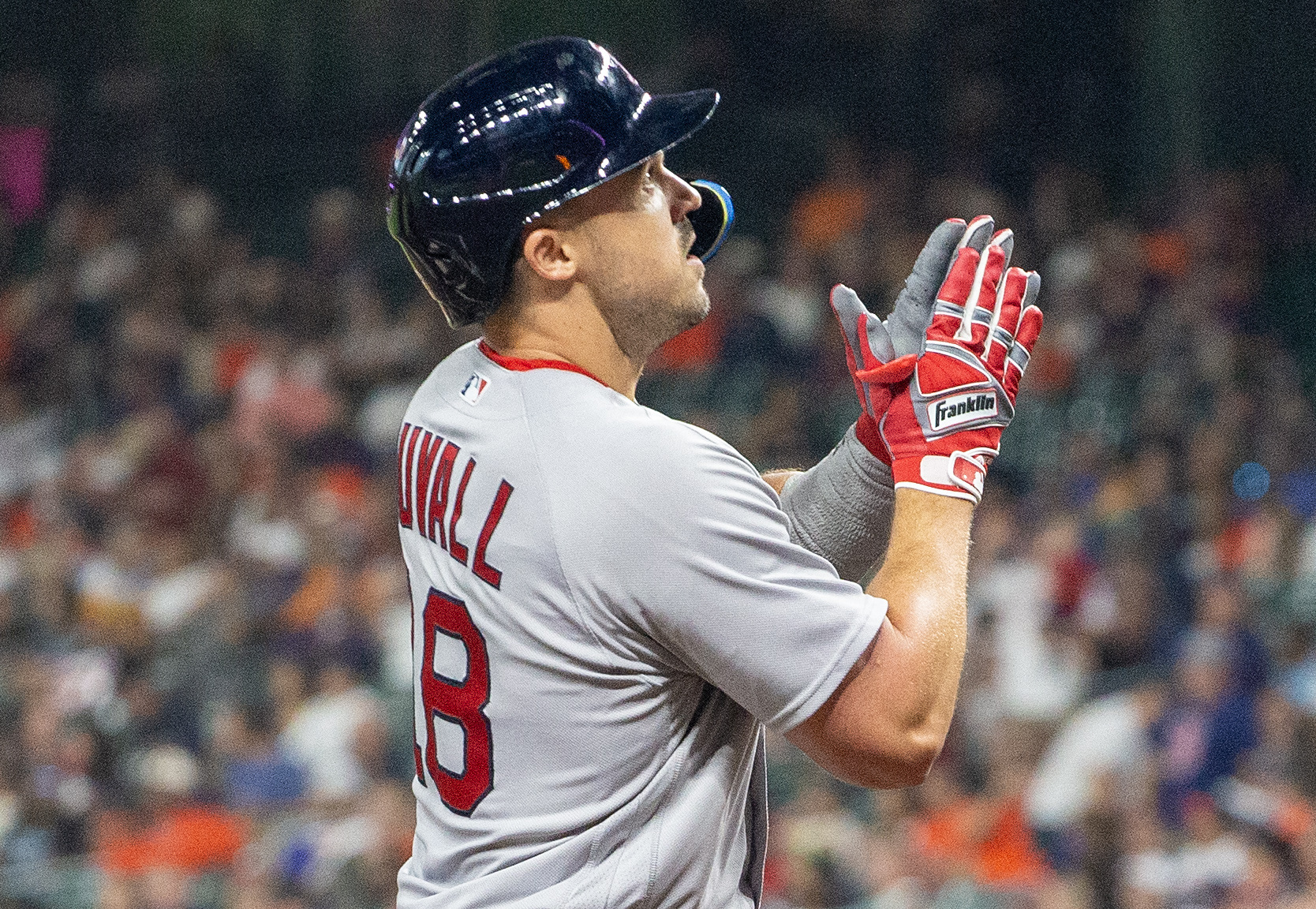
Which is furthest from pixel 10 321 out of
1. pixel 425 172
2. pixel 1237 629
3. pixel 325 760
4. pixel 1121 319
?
pixel 425 172

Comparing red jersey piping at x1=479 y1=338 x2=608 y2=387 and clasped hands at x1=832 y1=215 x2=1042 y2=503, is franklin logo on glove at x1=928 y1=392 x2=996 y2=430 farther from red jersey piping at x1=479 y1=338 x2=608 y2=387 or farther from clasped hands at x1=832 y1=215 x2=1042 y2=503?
red jersey piping at x1=479 y1=338 x2=608 y2=387

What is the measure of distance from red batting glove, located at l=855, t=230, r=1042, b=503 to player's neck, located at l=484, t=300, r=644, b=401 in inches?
11.3

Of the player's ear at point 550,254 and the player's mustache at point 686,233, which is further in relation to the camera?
Answer: the player's mustache at point 686,233

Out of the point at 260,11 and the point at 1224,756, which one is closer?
the point at 1224,756

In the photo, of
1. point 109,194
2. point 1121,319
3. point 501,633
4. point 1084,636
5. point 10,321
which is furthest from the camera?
point 109,194

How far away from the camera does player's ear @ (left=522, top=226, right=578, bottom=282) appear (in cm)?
173

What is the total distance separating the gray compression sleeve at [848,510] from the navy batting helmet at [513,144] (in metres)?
0.45

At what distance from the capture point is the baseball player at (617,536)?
1566mm

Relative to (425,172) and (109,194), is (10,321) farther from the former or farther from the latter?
(425,172)

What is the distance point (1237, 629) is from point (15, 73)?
333 inches

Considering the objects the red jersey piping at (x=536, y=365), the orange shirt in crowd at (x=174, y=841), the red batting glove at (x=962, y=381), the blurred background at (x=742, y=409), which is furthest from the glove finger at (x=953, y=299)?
the orange shirt in crowd at (x=174, y=841)

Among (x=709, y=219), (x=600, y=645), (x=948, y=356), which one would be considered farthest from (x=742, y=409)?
(x=600, y=645)

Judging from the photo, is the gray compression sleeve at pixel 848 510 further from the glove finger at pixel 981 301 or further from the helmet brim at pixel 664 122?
the helmet brim at pixel 664 122

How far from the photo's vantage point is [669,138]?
172 centimetres
